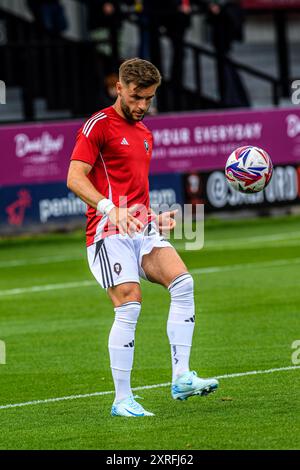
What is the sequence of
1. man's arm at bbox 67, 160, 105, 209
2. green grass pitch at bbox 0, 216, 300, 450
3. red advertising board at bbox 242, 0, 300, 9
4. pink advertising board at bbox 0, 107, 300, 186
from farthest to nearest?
red advertising board at bbox 242, 0, 300, 9 < pink advertising board at bbox 0, 107, 300, 186 < man's arm at bbox 67, 160, 105, 209 < green grass pitch at bbox 0, 216, 300, 450

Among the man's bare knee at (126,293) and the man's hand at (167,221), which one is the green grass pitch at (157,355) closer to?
the man's bare knee at (126,293)

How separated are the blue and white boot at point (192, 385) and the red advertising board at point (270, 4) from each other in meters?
25.7

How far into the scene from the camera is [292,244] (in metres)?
20.9

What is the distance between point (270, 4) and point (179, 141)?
10792 mm

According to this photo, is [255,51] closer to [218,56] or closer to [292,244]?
[218,56]

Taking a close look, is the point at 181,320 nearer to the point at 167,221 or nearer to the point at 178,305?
the point at 178,305

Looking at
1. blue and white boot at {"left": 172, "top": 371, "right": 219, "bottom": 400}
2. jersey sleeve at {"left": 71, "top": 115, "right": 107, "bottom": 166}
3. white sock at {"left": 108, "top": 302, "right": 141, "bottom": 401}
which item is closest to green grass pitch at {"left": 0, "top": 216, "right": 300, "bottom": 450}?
blue and white boot at {"left": 172, "top": 371, "right": 219, "bottom": 400}

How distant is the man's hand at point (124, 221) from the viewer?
8172 millimetres

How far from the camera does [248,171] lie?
9.38 m

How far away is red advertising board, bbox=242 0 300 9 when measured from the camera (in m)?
33.5

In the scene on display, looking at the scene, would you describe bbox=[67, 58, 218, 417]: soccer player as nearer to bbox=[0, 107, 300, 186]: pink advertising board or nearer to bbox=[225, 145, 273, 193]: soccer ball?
bbox=[225, 145, 273, 193]: soccer ball

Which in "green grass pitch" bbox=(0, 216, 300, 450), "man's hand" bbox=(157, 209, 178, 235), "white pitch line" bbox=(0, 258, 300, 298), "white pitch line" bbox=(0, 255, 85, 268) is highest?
"man's hand" bbox=(157, 209, 178, 235)

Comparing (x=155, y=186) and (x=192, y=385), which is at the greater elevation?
(x=192, y=385)

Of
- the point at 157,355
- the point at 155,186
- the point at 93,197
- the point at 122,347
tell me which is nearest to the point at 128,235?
the point at 93,197
